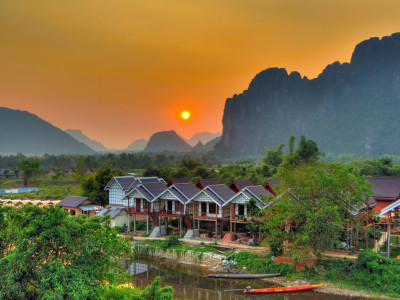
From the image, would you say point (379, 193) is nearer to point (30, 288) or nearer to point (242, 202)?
point (242, 202)

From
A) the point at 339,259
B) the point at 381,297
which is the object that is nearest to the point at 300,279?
the point at 339,259

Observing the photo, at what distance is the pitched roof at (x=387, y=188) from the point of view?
28.8 m

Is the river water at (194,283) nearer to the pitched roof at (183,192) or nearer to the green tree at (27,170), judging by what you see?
the pitched roof at (183,192)

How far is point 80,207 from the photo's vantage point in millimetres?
36688

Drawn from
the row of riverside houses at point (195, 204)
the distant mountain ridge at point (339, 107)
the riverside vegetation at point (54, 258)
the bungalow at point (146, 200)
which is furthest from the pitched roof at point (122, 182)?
the distant mountain ridge at point (339, 107)

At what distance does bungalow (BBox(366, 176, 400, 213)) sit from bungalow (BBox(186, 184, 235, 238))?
12599 mm

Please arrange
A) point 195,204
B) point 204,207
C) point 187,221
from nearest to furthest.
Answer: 1. point 204,207
2. point 187,221
3. point 195,204

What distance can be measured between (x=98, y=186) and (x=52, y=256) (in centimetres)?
3146

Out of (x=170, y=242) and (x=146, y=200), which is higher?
(x=146, y=200)

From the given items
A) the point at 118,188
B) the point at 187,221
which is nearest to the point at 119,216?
the point at 118,188

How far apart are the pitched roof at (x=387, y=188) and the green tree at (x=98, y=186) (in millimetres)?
29806

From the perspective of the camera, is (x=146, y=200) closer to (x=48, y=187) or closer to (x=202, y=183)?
(x=202, y=183)

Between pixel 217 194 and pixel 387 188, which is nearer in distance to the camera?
pixel 217 194

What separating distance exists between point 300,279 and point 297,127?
158707mm
